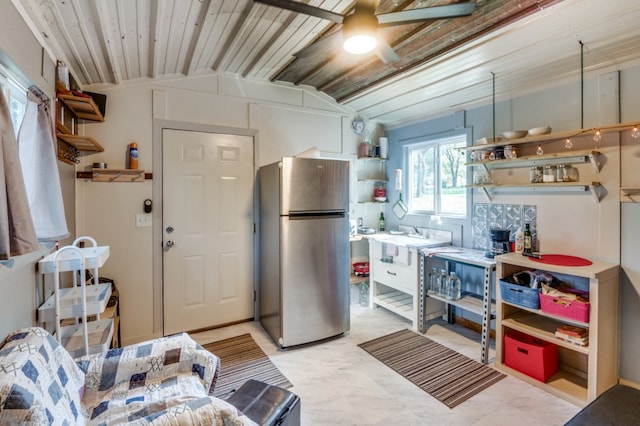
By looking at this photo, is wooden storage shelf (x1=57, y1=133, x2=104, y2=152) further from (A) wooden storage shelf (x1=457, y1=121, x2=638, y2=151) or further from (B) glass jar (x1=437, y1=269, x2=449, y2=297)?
(B) glass jar (x1=437, y1=269, x2=449, y2=297)

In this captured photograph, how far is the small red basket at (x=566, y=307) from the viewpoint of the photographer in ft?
6.89

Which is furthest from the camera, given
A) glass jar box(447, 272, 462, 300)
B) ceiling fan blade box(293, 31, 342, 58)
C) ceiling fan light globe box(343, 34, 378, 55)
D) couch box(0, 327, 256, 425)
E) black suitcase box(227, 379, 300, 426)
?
glass jar box(447, 272, 462, 300)

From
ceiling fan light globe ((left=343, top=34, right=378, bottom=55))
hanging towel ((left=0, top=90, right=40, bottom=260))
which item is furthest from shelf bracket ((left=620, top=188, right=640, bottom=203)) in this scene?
hanging towel ((left=0, top=90, right=40, bottom=260))

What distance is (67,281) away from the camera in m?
2.46

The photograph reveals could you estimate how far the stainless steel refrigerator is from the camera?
2857mm

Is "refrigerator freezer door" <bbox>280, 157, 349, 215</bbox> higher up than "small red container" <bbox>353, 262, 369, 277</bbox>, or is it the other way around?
"refrigerator freezer door" <bbox>280, 157, 349, 215</bbox>

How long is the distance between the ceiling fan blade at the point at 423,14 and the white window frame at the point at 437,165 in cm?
196

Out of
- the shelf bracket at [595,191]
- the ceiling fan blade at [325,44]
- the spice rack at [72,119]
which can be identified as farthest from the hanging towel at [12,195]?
the shelf bracket at [595,191]

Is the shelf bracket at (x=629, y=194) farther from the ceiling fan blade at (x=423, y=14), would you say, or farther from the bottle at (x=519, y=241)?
the ceiling fan blade at (x=423, y=14)

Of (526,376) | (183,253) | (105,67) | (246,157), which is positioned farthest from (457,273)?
(105,67)

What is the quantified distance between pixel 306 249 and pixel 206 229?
113cm

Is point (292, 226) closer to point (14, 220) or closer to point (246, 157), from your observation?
point (246, 157)

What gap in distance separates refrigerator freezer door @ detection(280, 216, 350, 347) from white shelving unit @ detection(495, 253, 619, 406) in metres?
1.36

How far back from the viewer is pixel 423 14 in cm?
154
